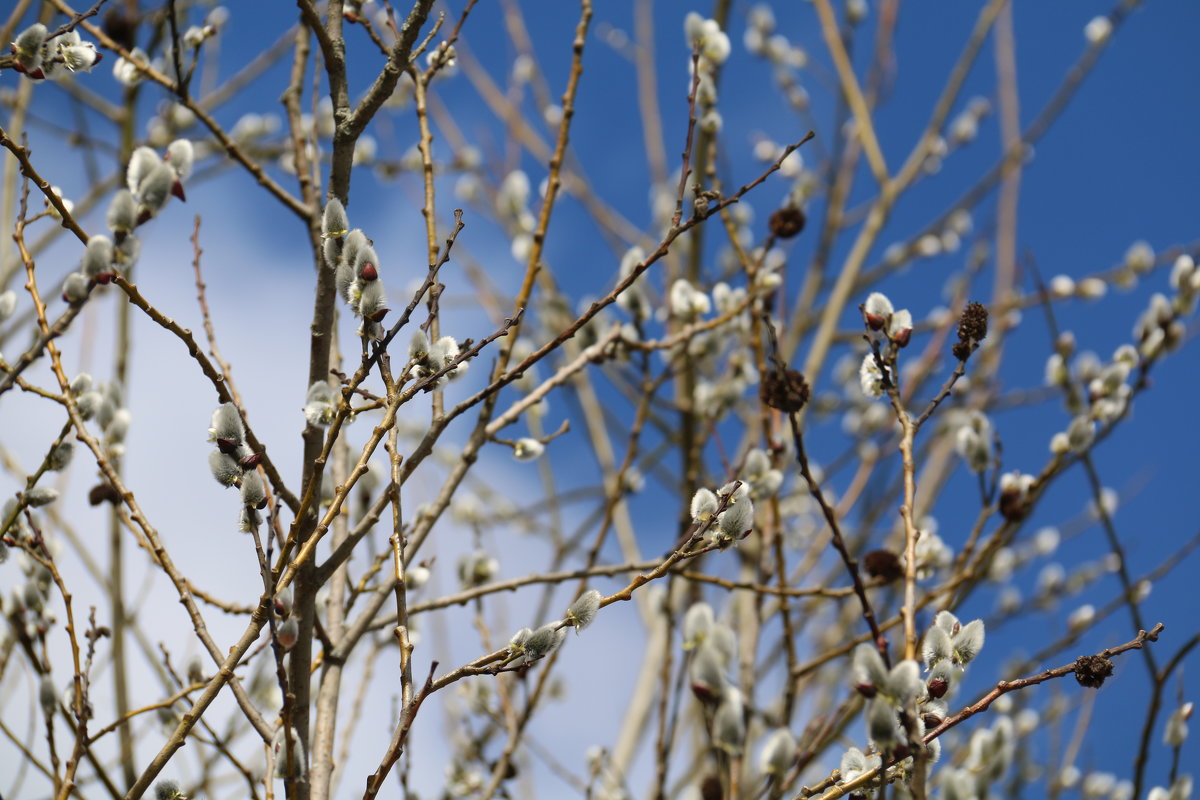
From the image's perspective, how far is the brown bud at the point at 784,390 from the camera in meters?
1.49

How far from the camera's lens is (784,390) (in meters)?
1.58

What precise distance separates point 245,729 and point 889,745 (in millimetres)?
1973

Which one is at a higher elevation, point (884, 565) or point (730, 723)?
point (884, 565)

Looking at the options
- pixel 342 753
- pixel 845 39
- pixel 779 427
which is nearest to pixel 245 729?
pixel 342 753

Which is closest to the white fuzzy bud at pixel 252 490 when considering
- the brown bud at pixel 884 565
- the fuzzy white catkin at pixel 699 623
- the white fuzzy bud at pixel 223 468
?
the white fuzzy bud at pixel 223 468

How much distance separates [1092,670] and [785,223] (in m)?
1.31

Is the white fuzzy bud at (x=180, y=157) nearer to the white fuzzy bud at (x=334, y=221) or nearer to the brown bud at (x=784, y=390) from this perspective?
the white fuzzy bud at (x=334, y=221)

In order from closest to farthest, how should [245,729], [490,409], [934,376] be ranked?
1. [490,409]
2. [245,729]
3. [934,376]

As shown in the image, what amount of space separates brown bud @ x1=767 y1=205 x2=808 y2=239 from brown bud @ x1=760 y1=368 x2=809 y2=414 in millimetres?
544

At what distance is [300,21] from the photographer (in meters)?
2.01

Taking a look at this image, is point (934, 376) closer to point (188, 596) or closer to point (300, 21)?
point (300, 21)

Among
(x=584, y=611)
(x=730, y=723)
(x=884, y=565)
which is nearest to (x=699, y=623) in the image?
(x=584, y=611)

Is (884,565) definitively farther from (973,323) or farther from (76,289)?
(76,289)

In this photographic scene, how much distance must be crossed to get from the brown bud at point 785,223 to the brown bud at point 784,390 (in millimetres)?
544
